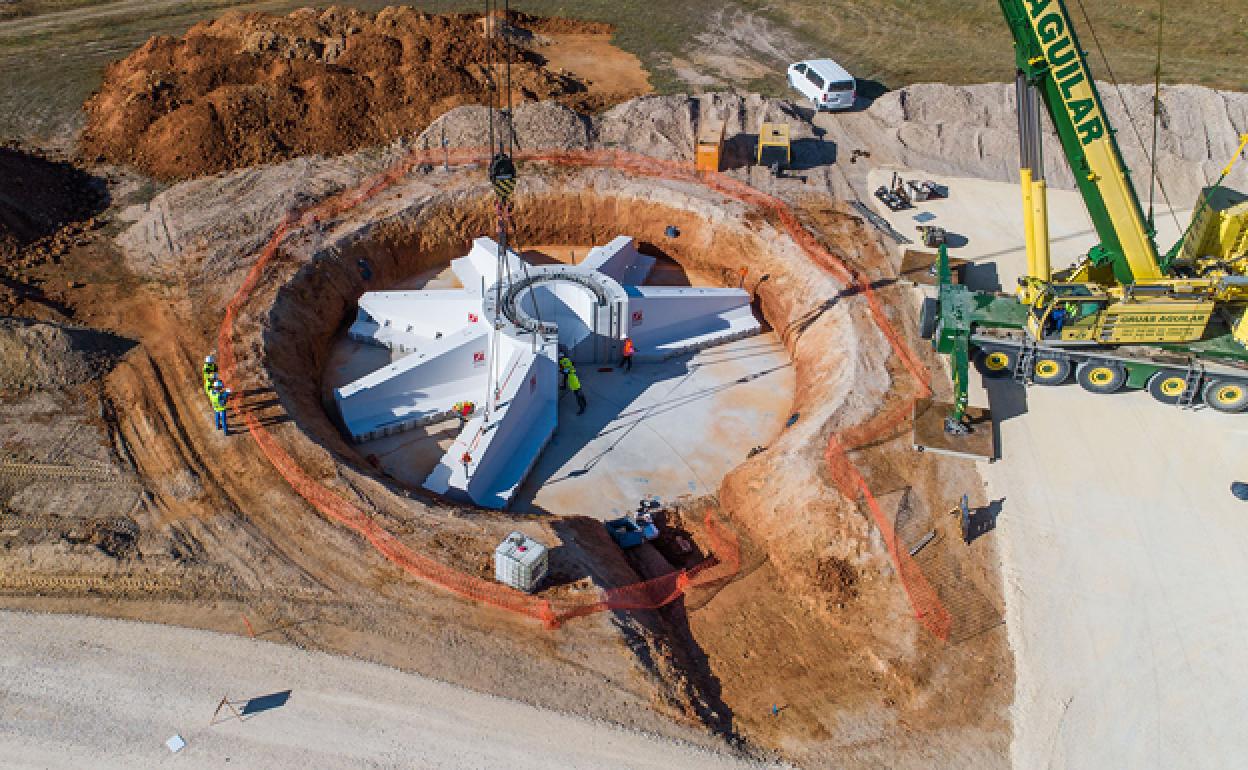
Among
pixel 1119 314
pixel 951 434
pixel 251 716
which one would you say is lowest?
pixel 951 434

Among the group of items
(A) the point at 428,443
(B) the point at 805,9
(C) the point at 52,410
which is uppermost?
(B) the point at 805,9

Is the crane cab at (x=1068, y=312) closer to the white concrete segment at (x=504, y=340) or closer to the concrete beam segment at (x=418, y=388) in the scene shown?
the white concrete segment at (x=504, y=340)

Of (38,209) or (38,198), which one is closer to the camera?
(38,209)

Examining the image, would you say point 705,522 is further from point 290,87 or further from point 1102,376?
point 290,87

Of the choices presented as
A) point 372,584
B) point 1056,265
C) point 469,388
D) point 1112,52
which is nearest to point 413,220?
point 469,388

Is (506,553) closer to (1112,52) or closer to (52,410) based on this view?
(52,410)

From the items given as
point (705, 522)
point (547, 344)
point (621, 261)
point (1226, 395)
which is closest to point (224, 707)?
point (705, 522)

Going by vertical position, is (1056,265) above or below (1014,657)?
above

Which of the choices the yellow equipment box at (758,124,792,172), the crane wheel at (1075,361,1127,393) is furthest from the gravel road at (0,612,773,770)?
the yellow equipment box at (758,124,792,172)
